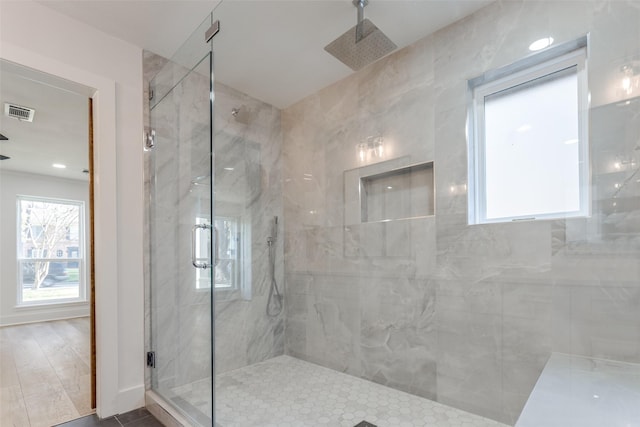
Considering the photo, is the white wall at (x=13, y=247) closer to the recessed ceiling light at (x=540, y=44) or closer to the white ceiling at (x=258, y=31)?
the white ceiling at (x=258, y=31)

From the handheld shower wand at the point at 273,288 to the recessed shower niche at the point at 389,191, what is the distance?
2.44 ft

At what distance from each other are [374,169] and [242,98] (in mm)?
1239

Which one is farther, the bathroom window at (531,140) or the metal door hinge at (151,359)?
the metal door hinge at (151,359)

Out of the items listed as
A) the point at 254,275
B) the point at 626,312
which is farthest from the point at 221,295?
the point at 626,312

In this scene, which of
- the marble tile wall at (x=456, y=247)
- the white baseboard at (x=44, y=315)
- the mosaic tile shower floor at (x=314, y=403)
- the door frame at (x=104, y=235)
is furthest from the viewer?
the white baseboard at (x=44, y=315)

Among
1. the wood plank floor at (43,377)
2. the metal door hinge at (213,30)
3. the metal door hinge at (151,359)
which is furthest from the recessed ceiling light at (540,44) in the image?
the wood plank floor at (43,377)

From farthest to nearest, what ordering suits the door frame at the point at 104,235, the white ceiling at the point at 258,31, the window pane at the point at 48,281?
the window pane at the point at 48,281 → the door frame at the point at 104,235 → the white ceiling at the point at 258,31

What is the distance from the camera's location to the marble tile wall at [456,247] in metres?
1.45

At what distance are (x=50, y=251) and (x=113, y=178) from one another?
481 cm

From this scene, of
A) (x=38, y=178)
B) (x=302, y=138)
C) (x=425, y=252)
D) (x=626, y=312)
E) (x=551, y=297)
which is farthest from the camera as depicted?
(x=38, y=178)

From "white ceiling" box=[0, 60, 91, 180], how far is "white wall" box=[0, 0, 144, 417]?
159mm

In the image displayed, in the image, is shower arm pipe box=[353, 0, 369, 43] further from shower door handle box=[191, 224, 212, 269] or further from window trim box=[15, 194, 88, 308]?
window trim box=[15, 194, 88, 308]

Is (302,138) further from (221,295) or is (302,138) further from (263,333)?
(263,333)

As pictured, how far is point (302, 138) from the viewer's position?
289 centimetres
